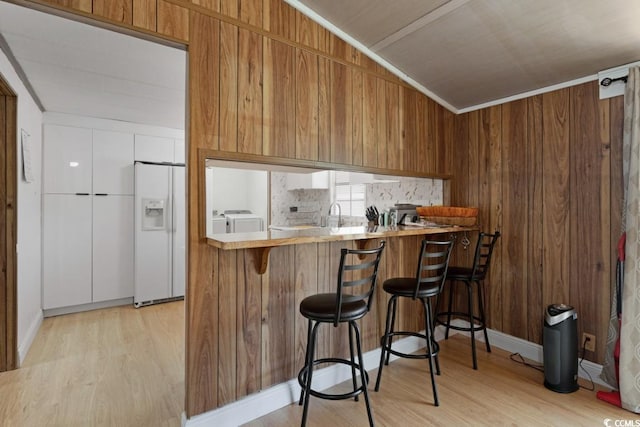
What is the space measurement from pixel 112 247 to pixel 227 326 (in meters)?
3.00

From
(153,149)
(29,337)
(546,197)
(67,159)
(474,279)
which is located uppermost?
(153,149)

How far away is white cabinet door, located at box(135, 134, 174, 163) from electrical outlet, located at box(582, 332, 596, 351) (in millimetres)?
4810

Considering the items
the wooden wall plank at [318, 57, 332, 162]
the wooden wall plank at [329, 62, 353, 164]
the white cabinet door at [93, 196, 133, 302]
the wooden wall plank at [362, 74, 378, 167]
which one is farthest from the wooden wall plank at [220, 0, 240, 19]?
the white cabinet door at [93, 196, 133, 302]

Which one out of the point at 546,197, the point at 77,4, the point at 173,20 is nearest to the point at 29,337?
the point at 77,4

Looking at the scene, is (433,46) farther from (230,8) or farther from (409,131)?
(230,8)

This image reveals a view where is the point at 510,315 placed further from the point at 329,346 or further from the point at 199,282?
the point at 199,282

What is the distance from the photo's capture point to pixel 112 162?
4.12 metres

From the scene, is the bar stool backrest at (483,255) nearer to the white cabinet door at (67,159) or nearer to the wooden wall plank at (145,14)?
the wooden wall plank at (145,14)

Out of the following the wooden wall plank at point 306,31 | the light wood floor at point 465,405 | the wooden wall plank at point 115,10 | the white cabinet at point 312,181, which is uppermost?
the wooden wall plank at point 306,31

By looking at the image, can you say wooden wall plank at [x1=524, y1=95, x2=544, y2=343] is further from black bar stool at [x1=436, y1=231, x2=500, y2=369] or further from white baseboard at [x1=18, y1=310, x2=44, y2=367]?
white baseboard at [x1=18, y1=310, x2=44, y2=367]

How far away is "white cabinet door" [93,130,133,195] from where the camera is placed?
4.03 metres

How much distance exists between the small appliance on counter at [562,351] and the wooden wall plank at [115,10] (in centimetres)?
318

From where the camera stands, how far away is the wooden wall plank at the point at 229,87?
190cm

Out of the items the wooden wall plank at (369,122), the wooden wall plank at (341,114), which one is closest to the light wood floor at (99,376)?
the wooden wall plank at (341,114)
